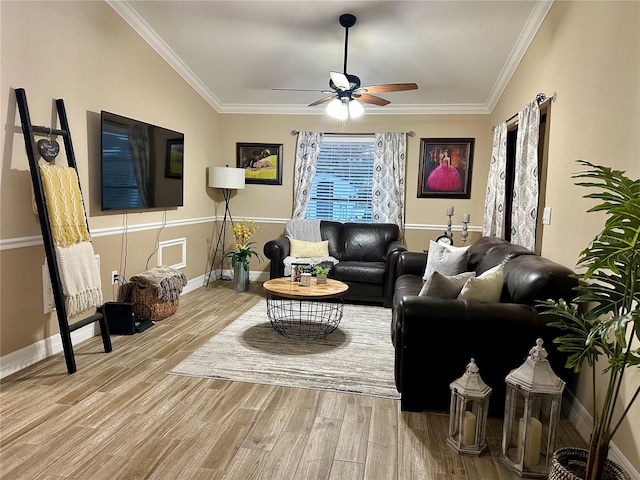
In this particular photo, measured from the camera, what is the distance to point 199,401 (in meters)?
2.58

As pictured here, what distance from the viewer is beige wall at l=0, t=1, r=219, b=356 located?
9.19 feet

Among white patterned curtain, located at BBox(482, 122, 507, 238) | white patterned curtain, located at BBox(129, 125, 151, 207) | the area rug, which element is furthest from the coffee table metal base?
white patterned curtain, located at BBox(482, 122, 507, 238)

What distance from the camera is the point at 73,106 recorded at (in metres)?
3.34

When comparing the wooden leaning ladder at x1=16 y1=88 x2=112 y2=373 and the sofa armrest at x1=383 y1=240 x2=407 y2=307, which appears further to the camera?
the sofa armrest at x1=383 y1=240 x2=407 y2=307

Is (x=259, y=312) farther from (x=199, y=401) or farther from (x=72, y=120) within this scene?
(x=72, y=120)

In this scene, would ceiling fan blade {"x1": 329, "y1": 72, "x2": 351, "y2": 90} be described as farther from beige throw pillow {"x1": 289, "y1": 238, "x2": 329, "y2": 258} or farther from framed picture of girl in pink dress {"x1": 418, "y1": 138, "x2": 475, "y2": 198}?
framed picture of girl in pink dress {"x1": 418, "y1": 138, "x2": 475, "y2": 198}

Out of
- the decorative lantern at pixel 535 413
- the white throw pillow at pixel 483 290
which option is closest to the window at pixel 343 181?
the white throw pillow at pixel 483 290

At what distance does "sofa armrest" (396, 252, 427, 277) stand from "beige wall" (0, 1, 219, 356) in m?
2.67

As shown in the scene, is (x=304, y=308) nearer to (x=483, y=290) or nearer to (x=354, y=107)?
(x=354, y=107)

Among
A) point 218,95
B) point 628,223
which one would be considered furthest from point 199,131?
point 628,223

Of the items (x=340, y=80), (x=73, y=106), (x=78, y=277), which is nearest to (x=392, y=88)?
(x=340, y=80)

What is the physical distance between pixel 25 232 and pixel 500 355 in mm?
3204

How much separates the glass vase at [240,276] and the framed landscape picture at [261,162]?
137 centimetres

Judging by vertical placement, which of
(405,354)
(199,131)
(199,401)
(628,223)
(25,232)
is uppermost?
(199,131)
